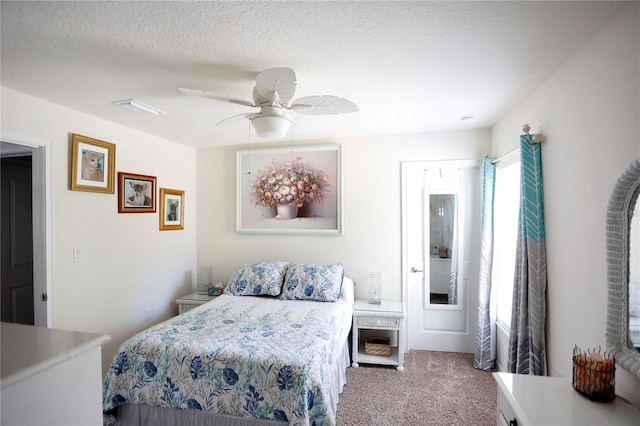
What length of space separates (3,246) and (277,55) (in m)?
3.53

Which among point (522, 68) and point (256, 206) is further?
point (256, 206)

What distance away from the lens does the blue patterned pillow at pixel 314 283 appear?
121 inches

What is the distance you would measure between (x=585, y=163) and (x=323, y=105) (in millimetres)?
1430

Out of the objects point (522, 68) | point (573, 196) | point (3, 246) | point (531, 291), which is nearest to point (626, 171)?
point (573, 196)

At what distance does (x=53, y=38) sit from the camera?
1.56 m

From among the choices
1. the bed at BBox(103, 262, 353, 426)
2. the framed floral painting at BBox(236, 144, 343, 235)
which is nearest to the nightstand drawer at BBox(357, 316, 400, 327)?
the bed at BBox(103, 262, 353, 426)

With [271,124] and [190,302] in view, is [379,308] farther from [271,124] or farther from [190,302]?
[271,124]

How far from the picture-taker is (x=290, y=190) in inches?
147

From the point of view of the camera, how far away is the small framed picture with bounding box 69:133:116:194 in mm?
2561

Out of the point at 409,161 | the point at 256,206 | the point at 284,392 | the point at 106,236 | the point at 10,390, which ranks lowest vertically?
the point at 284,392

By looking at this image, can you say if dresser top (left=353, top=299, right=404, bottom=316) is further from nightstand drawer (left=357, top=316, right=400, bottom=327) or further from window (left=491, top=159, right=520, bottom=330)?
window (left=491, top=159, right=520, bottom=330)

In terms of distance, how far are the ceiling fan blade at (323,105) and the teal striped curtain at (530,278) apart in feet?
4.12

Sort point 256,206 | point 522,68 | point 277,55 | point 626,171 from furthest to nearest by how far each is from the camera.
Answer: point 256,206 → point 522,68 → point 277,55 → point 626,171

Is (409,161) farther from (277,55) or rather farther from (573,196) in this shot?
(277,55)
